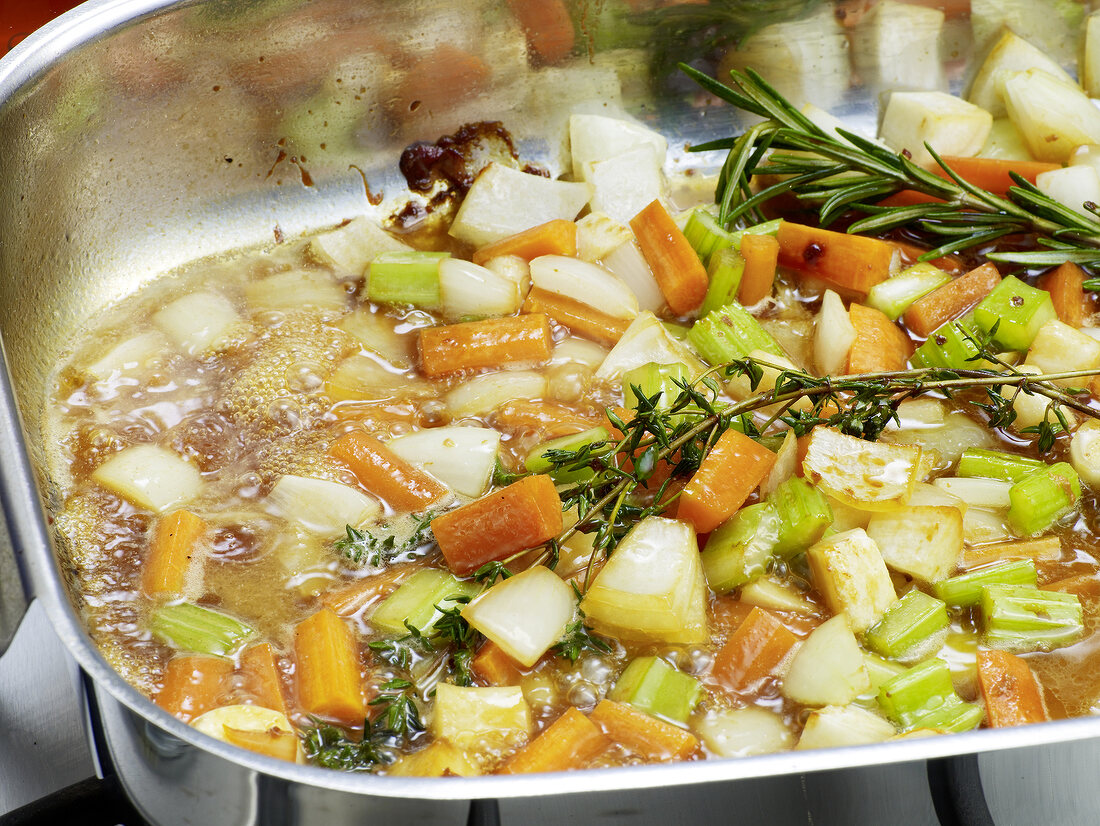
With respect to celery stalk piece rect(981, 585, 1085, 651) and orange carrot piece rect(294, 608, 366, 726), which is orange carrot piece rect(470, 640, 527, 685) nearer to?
orange carrot piece rect(294, 608, 366, 726)

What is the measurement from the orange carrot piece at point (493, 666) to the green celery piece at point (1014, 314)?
98 cm

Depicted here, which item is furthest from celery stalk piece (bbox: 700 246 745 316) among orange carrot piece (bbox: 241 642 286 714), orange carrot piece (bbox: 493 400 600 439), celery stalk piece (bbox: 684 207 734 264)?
orange carrot piece (bbox: 241 642 286 714)

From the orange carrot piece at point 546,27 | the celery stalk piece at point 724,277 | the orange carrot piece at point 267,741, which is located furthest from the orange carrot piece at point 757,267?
the orange carrot piece at point 267,741

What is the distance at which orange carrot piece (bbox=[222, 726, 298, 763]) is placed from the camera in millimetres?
1039

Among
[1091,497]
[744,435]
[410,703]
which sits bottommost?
[1091,497]

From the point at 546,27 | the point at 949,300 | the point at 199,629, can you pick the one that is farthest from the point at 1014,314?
the point at 199,629

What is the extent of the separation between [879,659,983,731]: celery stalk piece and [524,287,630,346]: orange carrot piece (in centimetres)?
73

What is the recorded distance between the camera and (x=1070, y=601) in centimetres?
123

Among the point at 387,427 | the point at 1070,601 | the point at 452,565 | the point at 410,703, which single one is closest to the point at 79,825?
the point at 410,703

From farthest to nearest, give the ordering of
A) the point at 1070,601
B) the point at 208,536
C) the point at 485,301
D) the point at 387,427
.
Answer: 1. the point at 485,301
2. the point at 387,427
3. the point at 208,536
4. the point at 1070,601

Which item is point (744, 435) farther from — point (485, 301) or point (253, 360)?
point (253, 360)

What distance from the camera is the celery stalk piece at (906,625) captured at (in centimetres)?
120

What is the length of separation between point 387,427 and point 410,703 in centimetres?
51

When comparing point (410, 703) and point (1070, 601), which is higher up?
point (410, 703)
